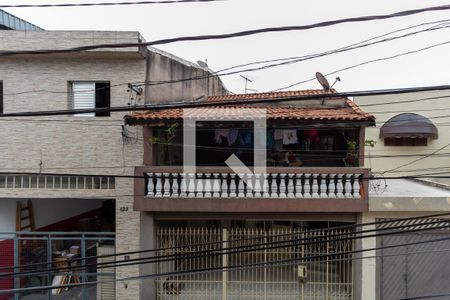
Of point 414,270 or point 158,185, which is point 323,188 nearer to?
point 414,270

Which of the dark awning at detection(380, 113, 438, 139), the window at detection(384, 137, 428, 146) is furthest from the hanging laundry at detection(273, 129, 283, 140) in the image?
the window at detection(384, 137, 428, 146)

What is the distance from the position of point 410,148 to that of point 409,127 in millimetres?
985

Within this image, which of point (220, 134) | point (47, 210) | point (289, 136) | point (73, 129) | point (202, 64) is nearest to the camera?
point (73, 129)

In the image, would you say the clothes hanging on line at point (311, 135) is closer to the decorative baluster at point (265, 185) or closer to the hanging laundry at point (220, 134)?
the hanging laundry at point (220, 134)

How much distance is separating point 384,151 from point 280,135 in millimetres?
6754

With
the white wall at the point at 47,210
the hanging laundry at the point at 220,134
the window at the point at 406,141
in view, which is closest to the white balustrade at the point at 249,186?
the hanging laundry at the point at 220,134

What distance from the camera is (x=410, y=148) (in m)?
13.5

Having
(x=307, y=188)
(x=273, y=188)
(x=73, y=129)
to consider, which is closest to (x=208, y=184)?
(x=273, y=188)

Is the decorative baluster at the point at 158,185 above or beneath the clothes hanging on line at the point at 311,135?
beneath

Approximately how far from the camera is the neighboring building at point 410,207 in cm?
743

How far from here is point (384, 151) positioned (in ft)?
44.6

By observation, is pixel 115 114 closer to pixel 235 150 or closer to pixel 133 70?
pixel 133 70

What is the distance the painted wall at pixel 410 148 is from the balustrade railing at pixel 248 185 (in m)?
6.79

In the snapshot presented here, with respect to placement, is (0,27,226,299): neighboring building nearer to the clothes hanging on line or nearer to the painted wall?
Result: the clothes hanging on line
